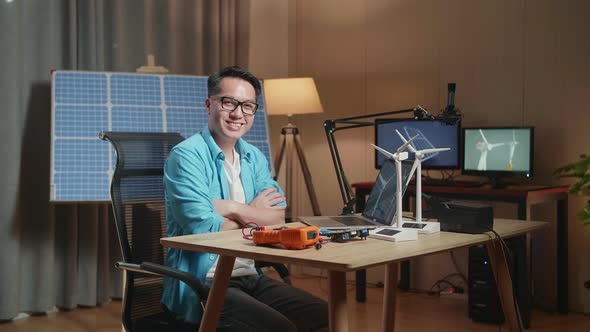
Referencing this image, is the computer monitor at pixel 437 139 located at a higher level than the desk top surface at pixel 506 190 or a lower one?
higher

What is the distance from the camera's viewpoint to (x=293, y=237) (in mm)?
1770

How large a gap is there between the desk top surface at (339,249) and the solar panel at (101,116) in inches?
70.9

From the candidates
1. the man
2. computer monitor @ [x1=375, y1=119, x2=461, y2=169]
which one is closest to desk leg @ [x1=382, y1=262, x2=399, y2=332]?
the man

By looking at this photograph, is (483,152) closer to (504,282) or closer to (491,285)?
(491,285)

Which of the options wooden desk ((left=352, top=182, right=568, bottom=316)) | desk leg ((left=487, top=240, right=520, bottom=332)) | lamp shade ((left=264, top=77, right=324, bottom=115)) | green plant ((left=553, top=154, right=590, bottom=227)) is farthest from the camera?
lamp shade ((left=264, top=77, right=324, bottom=115))

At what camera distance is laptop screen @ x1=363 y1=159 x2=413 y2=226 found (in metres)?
2.15

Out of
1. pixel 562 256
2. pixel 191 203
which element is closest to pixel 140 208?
pixel 191 203

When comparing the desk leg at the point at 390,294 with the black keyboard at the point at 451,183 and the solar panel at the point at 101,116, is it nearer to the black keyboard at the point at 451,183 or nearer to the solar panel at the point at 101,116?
the black keyboard at the point at 451,183

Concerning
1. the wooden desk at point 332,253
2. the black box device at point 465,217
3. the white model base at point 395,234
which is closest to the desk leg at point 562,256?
the wooden desk at point 332,253

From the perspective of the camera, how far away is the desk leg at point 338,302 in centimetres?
177

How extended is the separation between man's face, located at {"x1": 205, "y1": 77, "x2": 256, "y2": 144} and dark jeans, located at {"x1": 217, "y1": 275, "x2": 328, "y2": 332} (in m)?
0.48

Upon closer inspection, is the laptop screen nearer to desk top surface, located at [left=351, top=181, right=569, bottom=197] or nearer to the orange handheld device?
the orange handheld device

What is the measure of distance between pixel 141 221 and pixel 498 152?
2.35 metres

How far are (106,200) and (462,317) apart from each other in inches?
78.7
